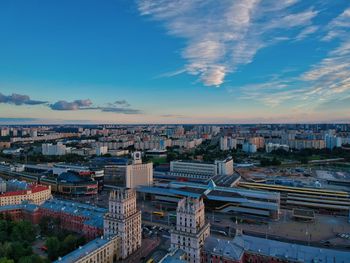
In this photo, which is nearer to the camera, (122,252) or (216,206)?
(122,252)

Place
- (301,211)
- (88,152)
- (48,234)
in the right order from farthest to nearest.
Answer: (88,152)
(301,211)
(48,234)

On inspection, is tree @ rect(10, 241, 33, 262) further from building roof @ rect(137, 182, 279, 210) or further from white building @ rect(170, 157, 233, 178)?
white building @ rect(170, 157, 233, 178)

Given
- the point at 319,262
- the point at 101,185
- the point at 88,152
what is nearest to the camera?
the point at 319,262

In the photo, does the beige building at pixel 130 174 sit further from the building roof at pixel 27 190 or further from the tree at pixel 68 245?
the tree at pixel 68 245

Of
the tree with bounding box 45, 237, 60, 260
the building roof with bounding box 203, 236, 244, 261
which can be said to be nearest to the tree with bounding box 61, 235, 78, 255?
the tree with bounding box 45, 237, 60, 260

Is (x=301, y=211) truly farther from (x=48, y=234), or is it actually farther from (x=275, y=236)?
(x=48, y=234)

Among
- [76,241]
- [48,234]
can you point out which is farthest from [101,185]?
[76,241]

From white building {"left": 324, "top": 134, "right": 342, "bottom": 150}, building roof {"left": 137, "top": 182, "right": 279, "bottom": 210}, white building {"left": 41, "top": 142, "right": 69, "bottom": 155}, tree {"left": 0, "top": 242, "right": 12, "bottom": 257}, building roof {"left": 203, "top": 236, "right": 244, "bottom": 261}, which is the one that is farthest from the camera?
white building {"left": 324, "top": 134, "right": 342, "bottom": 150}
